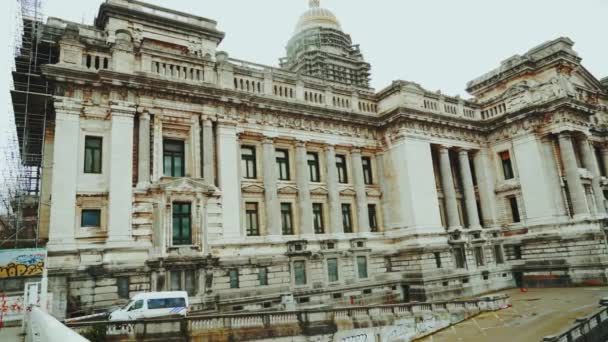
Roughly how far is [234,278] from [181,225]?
4168mm

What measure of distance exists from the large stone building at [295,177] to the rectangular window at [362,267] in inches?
3.1

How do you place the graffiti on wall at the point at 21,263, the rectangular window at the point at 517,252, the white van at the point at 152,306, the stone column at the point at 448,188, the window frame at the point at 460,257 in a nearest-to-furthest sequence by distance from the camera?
the white van at the point at 152,306 < the graffiti on wall at the point at 21,263 < the window frame at the point at 460,257 < the stone column at the point at 448,188 < the rectangular window at the point at 517,252

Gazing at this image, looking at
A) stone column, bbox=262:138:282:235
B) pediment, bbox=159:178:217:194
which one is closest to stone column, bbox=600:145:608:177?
stone column, bbox=262:138:282:235

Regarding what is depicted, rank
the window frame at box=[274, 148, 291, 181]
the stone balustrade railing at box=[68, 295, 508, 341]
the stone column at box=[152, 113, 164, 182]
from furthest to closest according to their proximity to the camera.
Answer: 1. the window frame at box=[274, 148, 291, 181]
2. the stone column at box=[152, 113, 164, 182]
3. the stone balustrade railing at box=[68, 295, 508, 341]

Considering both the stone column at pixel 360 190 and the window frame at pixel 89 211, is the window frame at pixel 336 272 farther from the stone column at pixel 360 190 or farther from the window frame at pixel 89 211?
the window frame at pixel 89 211

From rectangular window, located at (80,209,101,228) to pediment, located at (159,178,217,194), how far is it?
343cm

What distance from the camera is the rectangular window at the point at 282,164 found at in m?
27.3

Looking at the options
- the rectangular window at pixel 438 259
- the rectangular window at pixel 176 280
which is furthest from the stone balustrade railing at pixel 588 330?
the rectangular window at pixel 176 280

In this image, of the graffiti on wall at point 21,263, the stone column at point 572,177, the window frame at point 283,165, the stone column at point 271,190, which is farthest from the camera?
the stone column at point 572,177

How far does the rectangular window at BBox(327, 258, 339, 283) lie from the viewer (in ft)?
85.5

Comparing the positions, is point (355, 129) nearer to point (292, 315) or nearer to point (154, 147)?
point (154, 147)

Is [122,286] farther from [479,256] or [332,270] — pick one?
[479,256]

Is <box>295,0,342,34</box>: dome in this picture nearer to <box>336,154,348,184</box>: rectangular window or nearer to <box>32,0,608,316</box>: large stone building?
<box>32,0,608,316</box>: large stone building

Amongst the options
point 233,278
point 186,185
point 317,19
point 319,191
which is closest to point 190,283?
point 233,278
